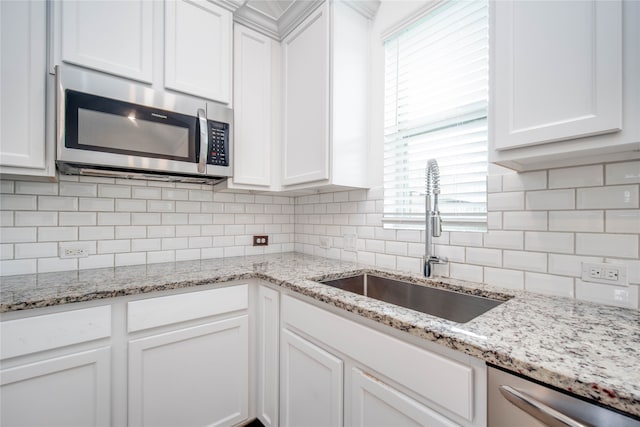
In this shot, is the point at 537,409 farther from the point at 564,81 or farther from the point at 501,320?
the point at 564,81

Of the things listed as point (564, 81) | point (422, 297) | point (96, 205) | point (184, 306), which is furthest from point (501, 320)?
point (96, 205)

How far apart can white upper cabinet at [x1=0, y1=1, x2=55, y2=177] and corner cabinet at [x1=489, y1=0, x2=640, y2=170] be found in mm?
1882

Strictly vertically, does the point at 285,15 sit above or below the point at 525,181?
above

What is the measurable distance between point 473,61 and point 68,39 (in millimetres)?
1922

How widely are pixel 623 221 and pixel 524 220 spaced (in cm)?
29

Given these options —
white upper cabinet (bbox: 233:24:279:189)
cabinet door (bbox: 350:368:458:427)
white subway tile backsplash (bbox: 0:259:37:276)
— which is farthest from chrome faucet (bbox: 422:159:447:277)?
white subway tile backsplash (bbox: 0:259:37:276)

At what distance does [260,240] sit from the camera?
2328 mm

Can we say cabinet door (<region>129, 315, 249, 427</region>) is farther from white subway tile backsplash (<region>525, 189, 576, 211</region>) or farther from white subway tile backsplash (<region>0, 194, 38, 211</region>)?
white subway tile backsplash (<region>525, 189, 576, 211</region>)

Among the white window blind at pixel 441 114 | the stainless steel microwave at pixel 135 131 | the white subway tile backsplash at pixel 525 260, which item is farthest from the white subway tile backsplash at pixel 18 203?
the white subway tile backsplash at pixel 525 260

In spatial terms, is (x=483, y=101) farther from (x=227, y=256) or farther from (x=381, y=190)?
(x=227, y=256)

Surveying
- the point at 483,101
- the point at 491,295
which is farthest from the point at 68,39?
the point at 491,295

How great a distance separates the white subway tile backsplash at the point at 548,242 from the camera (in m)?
1.09

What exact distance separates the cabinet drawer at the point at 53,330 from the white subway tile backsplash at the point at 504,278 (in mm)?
1680

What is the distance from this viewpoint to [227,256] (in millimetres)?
2189
